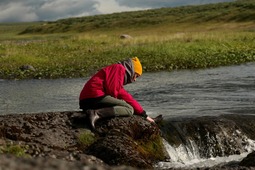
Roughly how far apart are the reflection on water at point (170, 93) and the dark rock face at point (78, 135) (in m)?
4.61

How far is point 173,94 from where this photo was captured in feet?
68.8

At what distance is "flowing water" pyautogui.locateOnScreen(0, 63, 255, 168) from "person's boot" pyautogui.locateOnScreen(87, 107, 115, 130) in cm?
165

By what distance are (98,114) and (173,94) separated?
1060 centimetres

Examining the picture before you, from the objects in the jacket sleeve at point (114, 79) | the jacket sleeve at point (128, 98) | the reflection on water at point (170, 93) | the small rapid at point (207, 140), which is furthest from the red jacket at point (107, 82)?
the reflection on water at point (170, 93)

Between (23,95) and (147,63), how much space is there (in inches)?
507

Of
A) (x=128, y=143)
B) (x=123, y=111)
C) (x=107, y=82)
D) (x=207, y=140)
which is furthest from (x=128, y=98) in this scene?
(x=207, y=140)

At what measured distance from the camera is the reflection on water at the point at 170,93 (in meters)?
17.2

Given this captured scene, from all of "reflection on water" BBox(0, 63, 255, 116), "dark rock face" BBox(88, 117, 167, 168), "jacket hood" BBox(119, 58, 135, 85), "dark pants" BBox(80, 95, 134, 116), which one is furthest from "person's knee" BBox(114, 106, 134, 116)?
"reflection on water" BBox(0, 63, 255, 116)

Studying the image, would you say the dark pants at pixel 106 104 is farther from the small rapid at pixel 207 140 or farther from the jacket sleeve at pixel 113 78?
the small rapid at pixel 207 140

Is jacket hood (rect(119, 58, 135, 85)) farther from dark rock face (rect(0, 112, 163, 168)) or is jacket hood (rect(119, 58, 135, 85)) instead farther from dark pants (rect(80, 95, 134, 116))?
dark rock face (rect(0, 112, 163, 168))

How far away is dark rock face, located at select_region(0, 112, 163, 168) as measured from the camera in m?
9.39

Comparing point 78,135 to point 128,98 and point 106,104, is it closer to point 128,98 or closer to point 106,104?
point 106,104

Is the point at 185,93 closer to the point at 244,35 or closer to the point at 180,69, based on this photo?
the point at 180,69

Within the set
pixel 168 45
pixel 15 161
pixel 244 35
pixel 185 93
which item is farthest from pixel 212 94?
pixel 244 35
